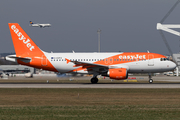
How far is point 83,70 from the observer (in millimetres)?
45469

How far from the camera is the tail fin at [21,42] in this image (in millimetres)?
47281

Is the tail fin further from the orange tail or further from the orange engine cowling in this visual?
the orange engine cowling

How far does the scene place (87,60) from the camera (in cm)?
4619

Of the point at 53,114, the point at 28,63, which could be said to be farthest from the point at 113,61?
the point at 53,114

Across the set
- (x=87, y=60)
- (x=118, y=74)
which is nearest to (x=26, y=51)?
(x=87, y=60)

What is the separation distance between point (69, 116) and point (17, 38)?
33043mm

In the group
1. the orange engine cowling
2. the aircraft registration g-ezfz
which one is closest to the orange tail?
the aircraft registration g-ezfz

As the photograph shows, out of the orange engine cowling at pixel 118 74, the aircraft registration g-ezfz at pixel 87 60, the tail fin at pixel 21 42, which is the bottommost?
the orange engine cowling at pixel 118 74

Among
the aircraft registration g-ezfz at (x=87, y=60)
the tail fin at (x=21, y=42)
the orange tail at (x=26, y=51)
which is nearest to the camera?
the aircraft registration g-ezfz at (x=87, y=60)

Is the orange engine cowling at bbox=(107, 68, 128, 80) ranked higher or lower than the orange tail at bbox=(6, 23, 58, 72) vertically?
lower

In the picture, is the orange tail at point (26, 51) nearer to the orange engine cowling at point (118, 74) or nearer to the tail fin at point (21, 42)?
the tail fin at point (21, 42)

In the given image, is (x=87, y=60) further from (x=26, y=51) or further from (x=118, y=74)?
(x=26, y=51)

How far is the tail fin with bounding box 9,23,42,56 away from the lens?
47.3 meters

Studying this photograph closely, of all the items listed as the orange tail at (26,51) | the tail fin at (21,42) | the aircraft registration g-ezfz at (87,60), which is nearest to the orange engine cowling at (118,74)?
the aircraft registration g-ezfz at (87,60)
